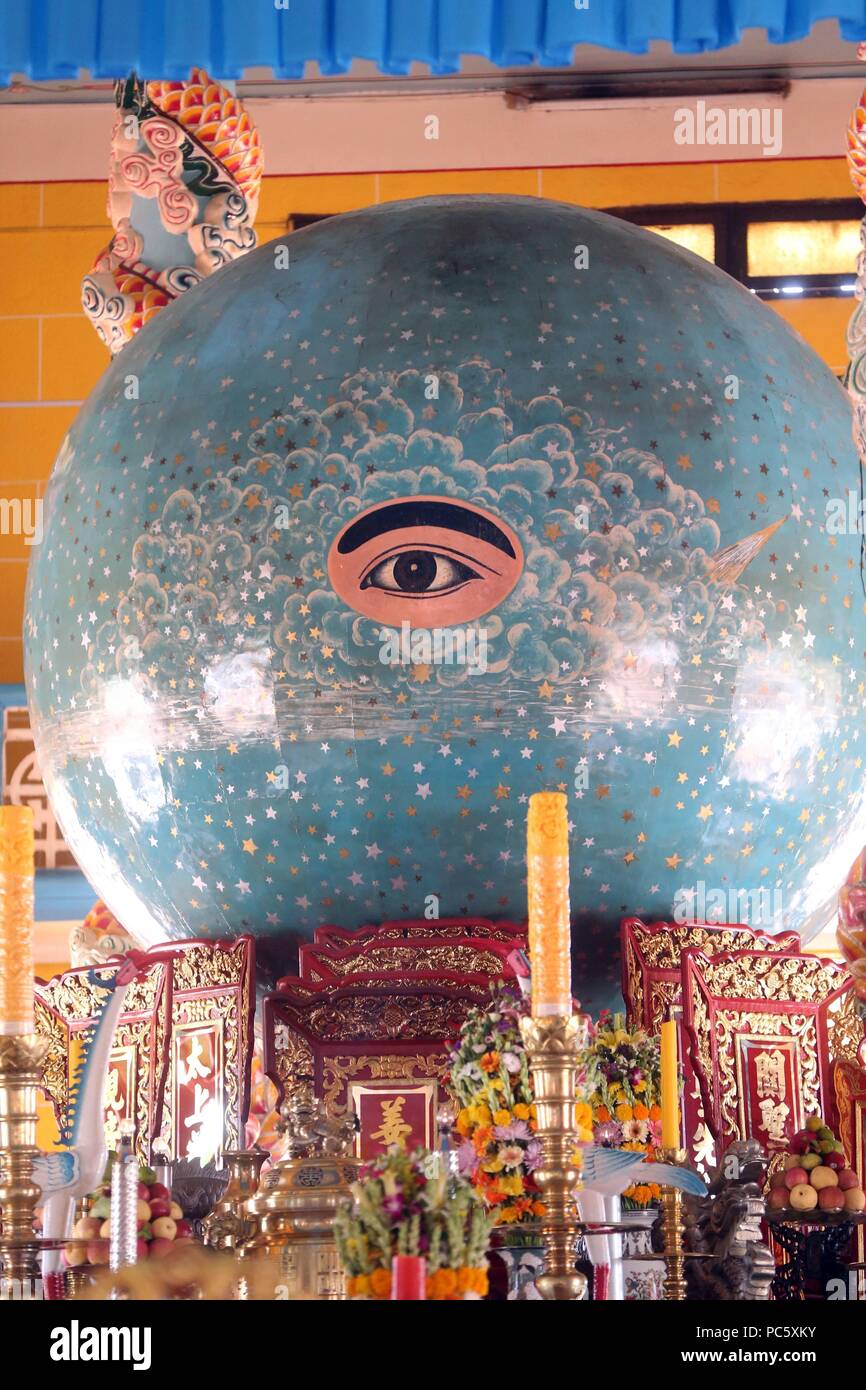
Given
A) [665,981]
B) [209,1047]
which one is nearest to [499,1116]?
[665,981]

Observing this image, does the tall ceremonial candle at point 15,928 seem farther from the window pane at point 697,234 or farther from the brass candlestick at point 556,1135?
the window pane at point 697,234

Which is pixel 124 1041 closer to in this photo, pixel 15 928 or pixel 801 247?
pixel 15 928

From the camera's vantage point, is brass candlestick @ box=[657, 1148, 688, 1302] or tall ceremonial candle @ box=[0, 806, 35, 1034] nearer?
tall ceremonial candle @ box=[0, 806, 35, 1034]

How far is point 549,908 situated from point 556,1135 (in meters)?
0.48

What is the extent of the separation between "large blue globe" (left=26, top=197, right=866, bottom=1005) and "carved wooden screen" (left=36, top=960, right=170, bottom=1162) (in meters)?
0.29

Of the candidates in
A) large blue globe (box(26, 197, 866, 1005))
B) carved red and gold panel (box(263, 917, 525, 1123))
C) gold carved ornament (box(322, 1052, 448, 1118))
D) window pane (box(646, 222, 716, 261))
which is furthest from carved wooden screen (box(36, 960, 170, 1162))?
window pane (box(646, 222, 716, 261))

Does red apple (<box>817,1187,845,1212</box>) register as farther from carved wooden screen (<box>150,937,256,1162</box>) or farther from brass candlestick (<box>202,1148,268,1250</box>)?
carved wooden screen (<box>150,937,256,1162</box>)

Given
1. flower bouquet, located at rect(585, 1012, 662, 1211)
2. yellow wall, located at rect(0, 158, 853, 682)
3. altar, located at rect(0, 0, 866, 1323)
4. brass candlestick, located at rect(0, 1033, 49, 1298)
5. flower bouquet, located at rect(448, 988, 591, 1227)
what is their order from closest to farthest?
brass candlestick, located at rect(0, 1033, 49, 1298) → flower bouquet, located at rect(448, 988, 591, 1227) → flower bouquet, located at rect(585, 1012, 662, 1211) → altar, located at rect(0, 0, 866, 1323) → yellow wall, located at rect(0, 158, 853, 682)

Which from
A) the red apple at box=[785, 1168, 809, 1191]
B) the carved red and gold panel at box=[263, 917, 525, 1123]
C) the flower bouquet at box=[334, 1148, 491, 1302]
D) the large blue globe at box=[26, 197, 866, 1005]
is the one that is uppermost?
the large blue globe at box=[26, 197, 866, 1005]

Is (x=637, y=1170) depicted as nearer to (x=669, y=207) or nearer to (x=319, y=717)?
(x=319, y=717)

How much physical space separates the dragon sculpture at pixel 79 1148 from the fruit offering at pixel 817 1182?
6.72 feet

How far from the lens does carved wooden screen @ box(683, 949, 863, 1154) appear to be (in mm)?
7492

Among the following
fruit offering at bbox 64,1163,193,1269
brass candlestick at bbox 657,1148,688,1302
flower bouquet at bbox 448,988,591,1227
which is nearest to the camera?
brass candlestick at bbox 657,1148,688,1302
